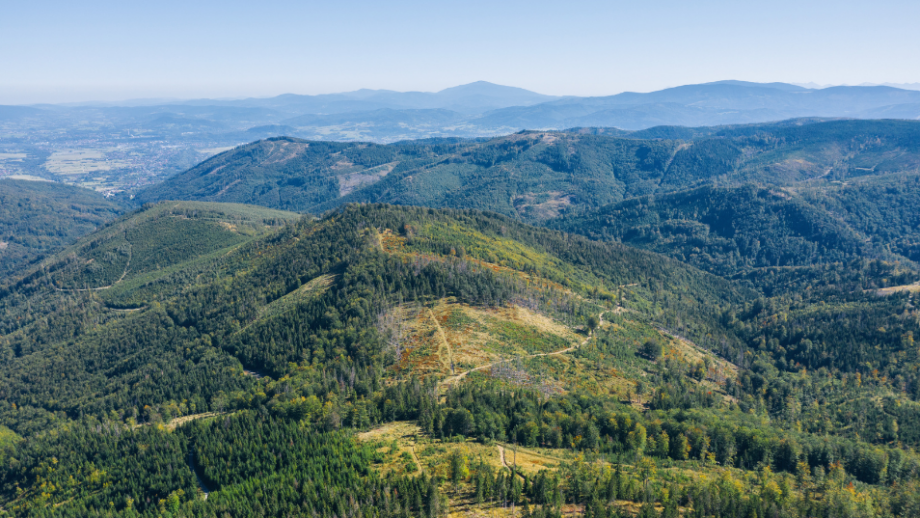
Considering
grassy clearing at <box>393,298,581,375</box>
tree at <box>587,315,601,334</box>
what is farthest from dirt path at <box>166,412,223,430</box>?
tree at <box>587,315,601,334</box>

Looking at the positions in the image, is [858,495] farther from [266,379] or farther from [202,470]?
[266,379]

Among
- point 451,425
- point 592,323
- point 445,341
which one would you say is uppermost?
point 445,341

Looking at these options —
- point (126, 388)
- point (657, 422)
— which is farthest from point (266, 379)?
point (657, 422)

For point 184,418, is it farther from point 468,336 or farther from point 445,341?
point 468,336

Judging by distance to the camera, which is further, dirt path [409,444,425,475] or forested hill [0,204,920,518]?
dirt path [409,444,425,475]

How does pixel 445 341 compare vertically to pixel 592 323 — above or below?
above

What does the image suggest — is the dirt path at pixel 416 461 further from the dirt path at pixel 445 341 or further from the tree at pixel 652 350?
the tree at pixel 652 350

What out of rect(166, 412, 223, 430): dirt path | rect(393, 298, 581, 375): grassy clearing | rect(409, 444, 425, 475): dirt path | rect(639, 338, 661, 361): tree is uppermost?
rect(393, 298, 581, 375): grassy clearing

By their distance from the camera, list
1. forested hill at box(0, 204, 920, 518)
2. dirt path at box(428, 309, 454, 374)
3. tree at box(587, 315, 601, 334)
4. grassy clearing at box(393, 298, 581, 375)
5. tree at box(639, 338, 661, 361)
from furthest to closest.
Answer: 1. tree at box(587, 315, 601, 334)
2. tree at box(639, 338, 661, 361)
3. grassy clearing at box(393, 298, 581, 375)
4. dirt path at box(428, 309, 454, 374)
5. forested hill at box(0, 204, 920, 518)

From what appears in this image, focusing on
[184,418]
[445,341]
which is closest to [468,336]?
[445,341]

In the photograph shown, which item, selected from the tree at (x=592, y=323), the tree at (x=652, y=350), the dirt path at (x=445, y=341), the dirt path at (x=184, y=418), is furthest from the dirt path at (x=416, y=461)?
the tree at (x=652, y=350)

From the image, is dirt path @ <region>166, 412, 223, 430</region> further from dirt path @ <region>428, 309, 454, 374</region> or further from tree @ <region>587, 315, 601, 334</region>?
tree @ <region>587, 315, 601, 334</region>
